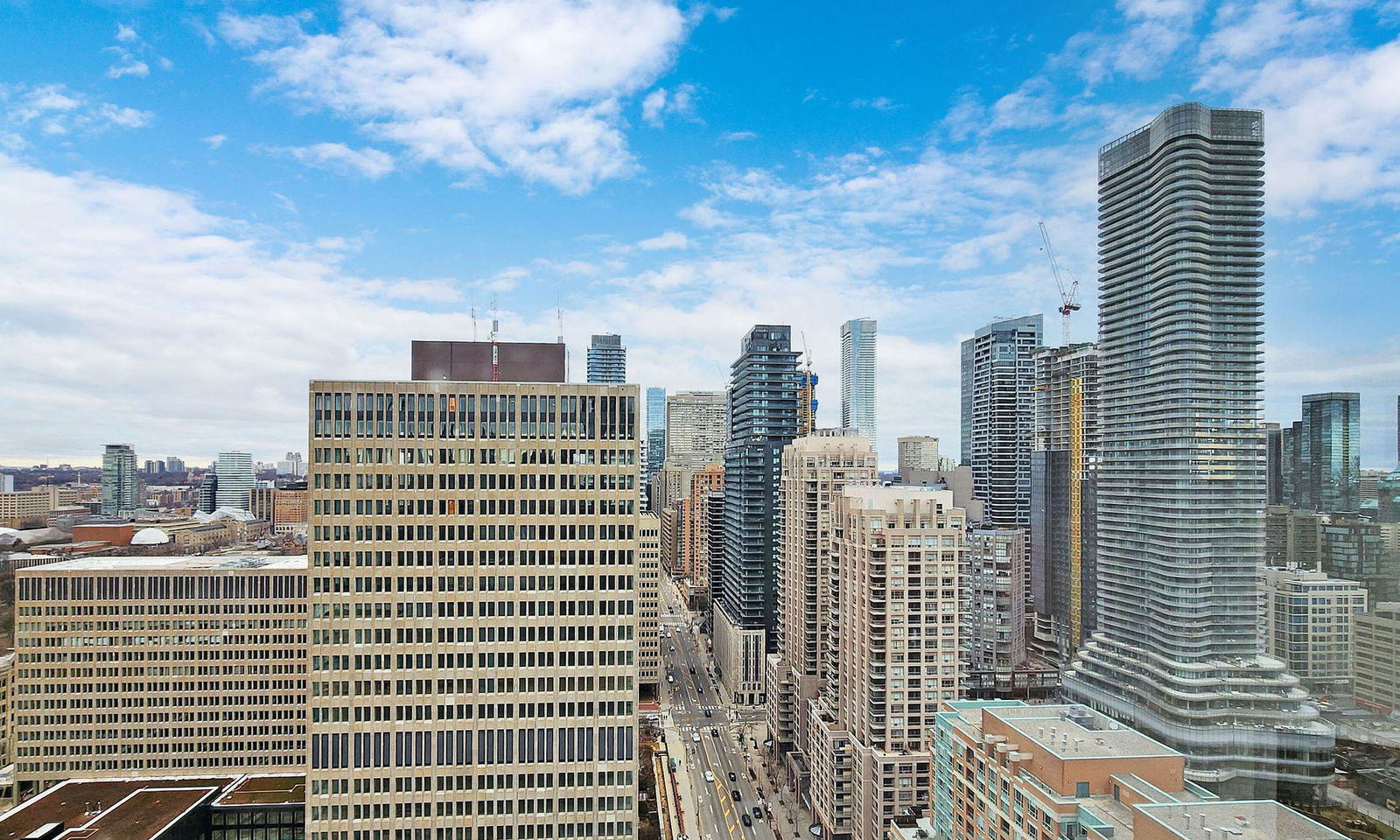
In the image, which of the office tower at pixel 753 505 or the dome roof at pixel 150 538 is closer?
the dome roof at pixel 150 538

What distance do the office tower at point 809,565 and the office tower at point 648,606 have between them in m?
25.0

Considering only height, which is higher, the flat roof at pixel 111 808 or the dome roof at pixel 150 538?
the dome roof at pixel 150 538

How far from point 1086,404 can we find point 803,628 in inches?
2443

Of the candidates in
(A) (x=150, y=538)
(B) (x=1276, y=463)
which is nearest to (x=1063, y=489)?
(B) (x=1276, y=463)

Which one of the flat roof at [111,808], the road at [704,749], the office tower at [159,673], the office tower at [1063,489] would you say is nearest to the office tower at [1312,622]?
the office tower at [1063,489]

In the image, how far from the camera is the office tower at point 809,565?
88688mm

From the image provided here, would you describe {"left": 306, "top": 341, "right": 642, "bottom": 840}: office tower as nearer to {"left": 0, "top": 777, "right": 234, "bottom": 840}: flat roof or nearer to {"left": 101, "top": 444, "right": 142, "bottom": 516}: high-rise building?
{"left": 0, "top": 777, "right": 234, "bottom": 840}: flat roof

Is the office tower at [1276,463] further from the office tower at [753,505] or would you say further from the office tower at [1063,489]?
the office tower at [753,505]

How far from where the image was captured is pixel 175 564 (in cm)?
8294

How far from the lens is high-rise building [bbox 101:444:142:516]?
148m

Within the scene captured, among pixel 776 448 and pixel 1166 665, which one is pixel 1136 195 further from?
pixel 776 448

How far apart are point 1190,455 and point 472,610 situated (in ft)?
221

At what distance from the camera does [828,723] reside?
74750 mm

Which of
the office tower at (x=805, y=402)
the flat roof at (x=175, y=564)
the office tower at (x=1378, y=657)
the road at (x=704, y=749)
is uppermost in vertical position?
the office tower at (x=805, y=402)
